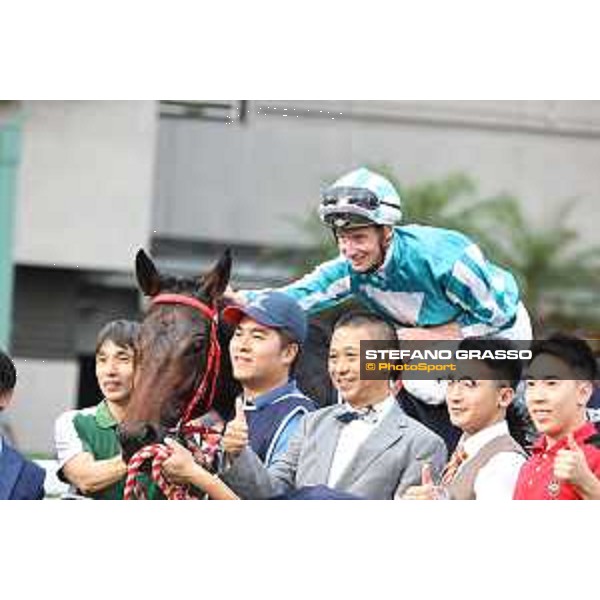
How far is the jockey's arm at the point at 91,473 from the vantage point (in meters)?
5.03

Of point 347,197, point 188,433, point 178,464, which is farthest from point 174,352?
point 347,197

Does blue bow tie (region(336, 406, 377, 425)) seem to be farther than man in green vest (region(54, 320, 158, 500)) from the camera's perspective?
Yes

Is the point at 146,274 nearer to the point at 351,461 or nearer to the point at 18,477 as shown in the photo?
the point at 18,477

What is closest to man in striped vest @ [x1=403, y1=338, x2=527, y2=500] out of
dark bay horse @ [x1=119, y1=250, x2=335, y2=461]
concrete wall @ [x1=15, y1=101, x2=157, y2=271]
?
dark bay horse @ [x1=119, y1=250, x2=335, y2=461]

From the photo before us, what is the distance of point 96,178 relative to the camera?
499cm

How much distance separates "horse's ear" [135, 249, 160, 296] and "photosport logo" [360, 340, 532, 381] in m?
0.77

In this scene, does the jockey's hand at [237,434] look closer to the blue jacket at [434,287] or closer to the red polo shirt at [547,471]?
the blue jacket at [434,287]

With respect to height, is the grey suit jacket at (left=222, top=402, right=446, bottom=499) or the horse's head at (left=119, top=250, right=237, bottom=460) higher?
the horse's head at (left=119, top=250, right=237, bottom=460)

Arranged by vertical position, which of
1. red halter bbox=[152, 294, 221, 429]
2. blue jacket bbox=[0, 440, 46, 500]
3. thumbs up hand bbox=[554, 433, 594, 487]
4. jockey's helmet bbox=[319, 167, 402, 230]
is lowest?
blue jacket bbox=[0, 440, 46, 500]

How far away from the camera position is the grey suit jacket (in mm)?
5039

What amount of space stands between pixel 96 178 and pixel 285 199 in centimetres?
68

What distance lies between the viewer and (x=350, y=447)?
5.10 m

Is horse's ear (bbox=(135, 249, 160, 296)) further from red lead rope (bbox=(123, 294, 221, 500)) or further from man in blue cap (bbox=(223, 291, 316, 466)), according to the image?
man in blue cap (bbox=(223, 291, 316, 466))
